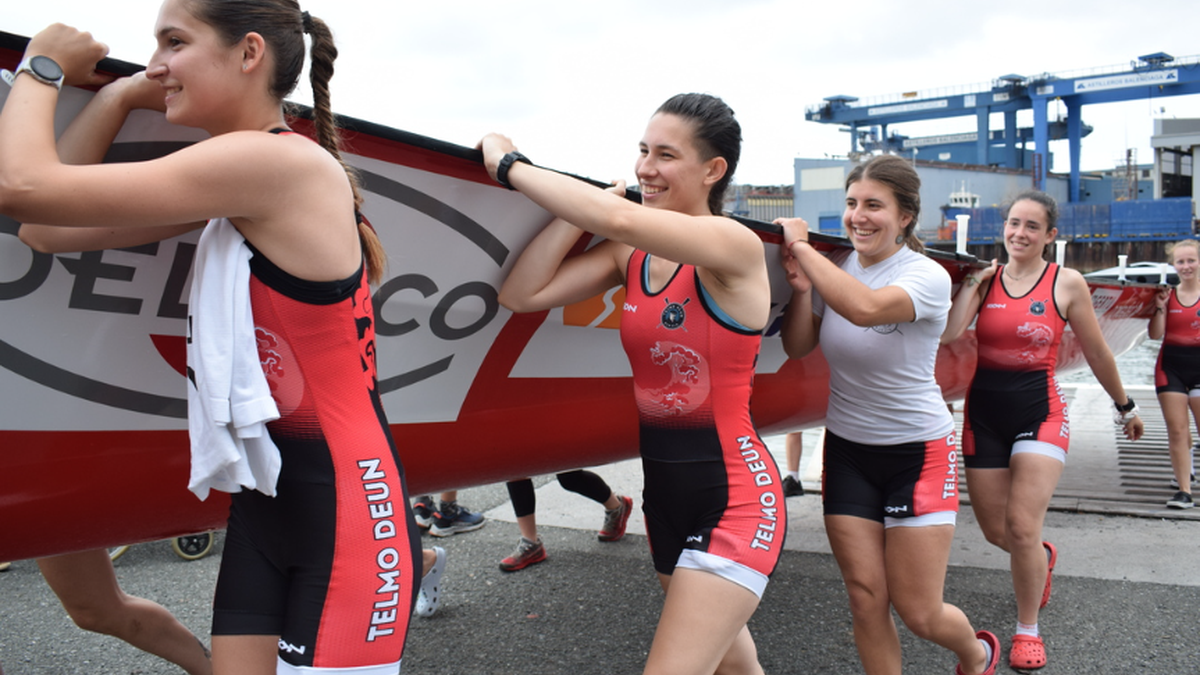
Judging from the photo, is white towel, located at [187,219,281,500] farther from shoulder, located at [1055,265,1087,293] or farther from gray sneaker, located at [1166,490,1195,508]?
gray sneaker, located at [1166,490,1195,508]

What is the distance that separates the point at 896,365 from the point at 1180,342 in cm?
505

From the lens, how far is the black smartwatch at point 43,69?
1.52 metres

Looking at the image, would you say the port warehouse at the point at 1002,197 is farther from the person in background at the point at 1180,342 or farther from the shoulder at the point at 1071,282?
the shoulder at the point at 1071,282

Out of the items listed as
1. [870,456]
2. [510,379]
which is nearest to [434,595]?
[510,379]

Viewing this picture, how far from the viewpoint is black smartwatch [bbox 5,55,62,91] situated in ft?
4.99

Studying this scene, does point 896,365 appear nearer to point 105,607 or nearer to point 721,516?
point 721,516

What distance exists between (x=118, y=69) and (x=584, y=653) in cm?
288

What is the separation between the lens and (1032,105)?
48.8 metres

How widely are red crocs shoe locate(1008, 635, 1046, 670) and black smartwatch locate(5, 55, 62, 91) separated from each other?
149 inches

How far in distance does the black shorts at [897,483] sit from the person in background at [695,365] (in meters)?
0.73

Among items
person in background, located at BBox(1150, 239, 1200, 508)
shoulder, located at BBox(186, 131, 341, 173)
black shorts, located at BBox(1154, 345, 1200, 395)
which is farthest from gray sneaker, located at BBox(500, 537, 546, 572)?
black shorts, located at BBox(1154, 345, 1200, 395)

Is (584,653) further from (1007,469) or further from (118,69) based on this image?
(118,69)

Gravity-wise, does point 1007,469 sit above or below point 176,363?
below

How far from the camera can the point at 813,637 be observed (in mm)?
3938
